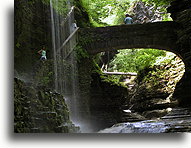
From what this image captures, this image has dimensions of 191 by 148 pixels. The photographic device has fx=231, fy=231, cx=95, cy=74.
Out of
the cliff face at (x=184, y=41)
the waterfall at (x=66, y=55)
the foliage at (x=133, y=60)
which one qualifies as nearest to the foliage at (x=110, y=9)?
the cliff face at (x=184, y=41)

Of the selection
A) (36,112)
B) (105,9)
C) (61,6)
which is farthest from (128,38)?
(36,112)

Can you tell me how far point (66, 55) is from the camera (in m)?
4.00

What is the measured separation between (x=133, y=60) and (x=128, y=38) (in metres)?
0.98

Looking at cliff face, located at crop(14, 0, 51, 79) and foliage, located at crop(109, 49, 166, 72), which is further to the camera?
foliage, located at crop(109, 49, 166, 72)

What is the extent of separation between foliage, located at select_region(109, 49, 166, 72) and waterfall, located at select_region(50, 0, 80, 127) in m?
0.77

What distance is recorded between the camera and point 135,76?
4.29m

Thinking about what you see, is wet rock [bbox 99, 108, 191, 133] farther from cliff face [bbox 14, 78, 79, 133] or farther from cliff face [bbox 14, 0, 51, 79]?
cliff face [bbox 14, 0, 51, 79]

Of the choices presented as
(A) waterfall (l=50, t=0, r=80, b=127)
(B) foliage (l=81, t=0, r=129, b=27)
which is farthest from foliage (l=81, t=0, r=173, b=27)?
(A) waterfall (l=50, t=0, r=80, b=127)

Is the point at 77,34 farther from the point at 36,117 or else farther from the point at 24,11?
the point at 36,117

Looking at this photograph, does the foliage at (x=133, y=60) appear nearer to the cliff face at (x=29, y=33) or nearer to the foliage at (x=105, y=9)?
the foliage at (x=105, y=9)

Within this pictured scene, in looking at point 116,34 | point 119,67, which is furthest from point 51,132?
point 116,34

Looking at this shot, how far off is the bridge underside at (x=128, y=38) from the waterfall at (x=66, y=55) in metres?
0.32

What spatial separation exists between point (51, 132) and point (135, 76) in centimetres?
210

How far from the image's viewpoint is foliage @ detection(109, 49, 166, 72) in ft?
13.0
